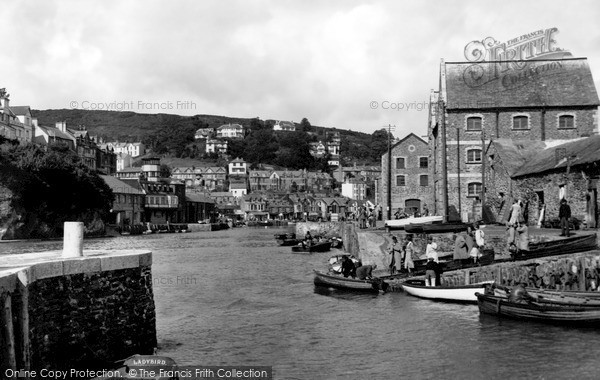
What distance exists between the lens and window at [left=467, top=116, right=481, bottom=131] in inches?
2154

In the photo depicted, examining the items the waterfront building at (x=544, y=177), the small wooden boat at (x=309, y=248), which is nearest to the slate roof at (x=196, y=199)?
the small wooden boat at (x=309, y=248)

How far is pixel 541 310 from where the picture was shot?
20031 millimetres

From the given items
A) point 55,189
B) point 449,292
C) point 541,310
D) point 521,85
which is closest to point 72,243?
point 541,310

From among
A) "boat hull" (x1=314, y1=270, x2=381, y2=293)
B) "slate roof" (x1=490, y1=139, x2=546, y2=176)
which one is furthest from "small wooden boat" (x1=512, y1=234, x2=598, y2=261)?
"slate roof" (x1=490, y1=139, x2=546, y2=176)

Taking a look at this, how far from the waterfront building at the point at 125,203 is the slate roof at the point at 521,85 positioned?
78493 millimetres

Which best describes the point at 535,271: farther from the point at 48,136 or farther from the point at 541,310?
the point at 48,136

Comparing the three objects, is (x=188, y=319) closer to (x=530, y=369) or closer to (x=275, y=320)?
(x=275, y=320)

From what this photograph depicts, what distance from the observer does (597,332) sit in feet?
61.9

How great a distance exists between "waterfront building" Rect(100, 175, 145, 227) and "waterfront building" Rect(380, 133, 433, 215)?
62386 mm

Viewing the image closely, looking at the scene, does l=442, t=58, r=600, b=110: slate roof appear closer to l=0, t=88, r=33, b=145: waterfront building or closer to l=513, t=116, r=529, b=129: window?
l=513, t=116, r=529, b=129: window

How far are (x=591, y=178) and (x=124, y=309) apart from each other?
26.1 m

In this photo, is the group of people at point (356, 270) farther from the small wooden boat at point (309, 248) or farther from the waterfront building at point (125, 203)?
the waterfront building at point (125, 203)

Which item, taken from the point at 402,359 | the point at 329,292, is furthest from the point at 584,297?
the point at 329,292

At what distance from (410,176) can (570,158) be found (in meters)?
37.9
